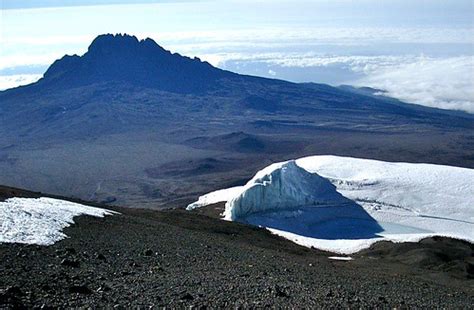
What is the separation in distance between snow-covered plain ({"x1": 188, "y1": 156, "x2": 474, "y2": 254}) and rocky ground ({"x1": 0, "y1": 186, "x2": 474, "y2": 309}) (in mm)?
14612

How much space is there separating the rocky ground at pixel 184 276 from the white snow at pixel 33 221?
0.53 meters

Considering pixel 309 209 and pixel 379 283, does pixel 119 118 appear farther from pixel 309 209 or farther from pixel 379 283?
pixel 379 283

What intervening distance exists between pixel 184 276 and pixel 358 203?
108ft

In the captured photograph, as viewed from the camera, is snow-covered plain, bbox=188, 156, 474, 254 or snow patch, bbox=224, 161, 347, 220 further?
snow patch, bbox=224, 161, 347, 220

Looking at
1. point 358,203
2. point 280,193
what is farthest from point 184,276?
point 358,203

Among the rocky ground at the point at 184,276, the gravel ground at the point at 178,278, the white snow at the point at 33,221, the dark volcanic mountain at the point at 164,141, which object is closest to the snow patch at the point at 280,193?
the rocky ground at the point at 184,276

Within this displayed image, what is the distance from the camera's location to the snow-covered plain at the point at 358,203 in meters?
43.8

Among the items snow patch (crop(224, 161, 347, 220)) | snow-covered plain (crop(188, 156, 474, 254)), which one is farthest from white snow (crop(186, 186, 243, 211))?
snow patch (crop(224, 161, 347, 220))

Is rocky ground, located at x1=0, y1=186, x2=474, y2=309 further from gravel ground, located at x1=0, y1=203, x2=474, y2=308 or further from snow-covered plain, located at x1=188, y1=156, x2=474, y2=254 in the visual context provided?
snow-covered plain, located at x1=188, y1=156, x2=474, y2=254

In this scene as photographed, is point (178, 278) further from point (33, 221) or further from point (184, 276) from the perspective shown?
point (33, 221)

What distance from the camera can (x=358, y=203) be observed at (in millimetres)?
48219

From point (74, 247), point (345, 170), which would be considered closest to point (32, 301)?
point (74, 247)

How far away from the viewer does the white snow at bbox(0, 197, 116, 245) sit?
1925cm

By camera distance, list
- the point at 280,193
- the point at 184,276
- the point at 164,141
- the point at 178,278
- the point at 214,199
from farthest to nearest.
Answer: the point at 164,141 < the point at 214,199 < the point at 280,193 < the point at 184,276 < the point at 178,278
